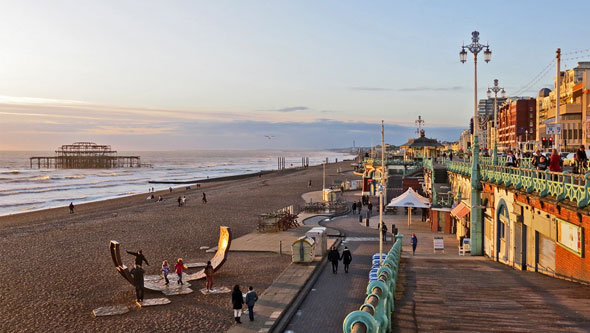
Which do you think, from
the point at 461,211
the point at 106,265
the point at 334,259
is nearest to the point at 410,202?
the point at 461,211

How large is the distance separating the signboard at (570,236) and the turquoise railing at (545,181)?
0.83 meters

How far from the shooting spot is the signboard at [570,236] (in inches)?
509

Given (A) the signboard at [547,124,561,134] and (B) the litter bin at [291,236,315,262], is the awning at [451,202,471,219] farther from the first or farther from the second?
(B) the litter bin at [291,236,315,262]

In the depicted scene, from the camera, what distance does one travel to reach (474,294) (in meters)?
12.9

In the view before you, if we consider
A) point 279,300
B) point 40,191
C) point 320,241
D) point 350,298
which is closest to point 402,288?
point 350,298

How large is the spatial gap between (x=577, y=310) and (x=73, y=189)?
3436 inches

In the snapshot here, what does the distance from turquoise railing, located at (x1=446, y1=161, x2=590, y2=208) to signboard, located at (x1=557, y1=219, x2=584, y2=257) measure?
0.83 metres

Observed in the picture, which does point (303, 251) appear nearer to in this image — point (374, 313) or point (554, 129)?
point (554, 129)

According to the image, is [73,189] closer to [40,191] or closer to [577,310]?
[40,191]

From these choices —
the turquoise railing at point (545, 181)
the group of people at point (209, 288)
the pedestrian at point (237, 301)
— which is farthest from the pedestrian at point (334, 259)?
the turquoise railing at point (545, 181)

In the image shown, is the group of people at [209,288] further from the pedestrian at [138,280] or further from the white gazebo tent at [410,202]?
the white gazebo tent at [410,202]

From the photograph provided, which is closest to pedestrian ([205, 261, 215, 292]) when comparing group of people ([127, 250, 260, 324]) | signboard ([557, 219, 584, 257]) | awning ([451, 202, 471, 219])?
group of people ([127, 250, 260, 324])

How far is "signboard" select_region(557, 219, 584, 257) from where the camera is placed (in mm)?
12926

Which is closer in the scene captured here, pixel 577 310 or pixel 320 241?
pixel 577 310
